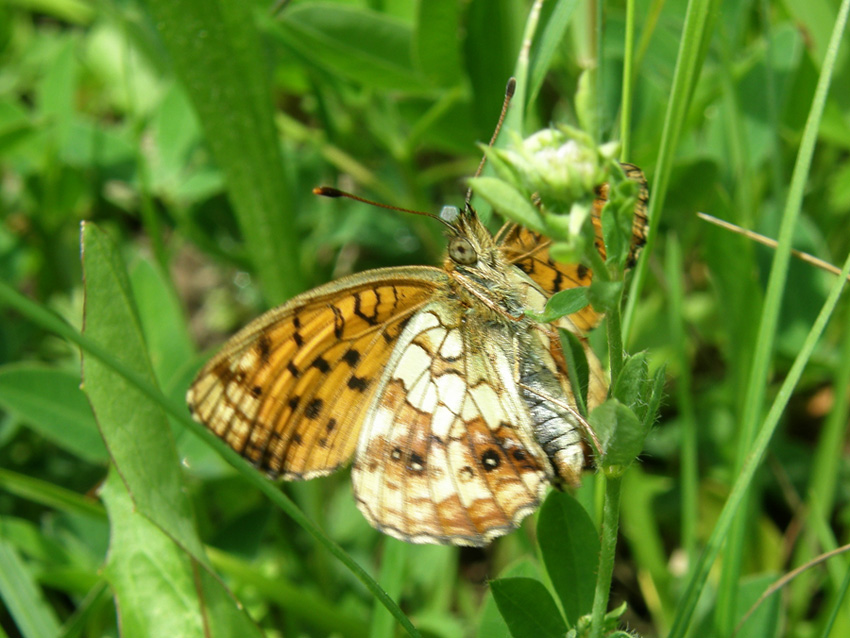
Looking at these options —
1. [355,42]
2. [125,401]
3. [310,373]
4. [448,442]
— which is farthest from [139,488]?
[355,42]

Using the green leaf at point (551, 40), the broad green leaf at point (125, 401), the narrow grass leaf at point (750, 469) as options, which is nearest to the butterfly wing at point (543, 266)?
the green leaf at point (551, 40)

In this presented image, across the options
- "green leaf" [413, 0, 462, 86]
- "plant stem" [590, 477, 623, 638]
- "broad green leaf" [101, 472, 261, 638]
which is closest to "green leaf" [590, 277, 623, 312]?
"plant stem" [590, 477, 623, 638]

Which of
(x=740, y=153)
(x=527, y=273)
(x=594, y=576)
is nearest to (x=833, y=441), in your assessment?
(x=740, y=153)

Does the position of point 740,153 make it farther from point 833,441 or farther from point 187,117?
point 187,117

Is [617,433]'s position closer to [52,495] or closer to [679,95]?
[679,95]

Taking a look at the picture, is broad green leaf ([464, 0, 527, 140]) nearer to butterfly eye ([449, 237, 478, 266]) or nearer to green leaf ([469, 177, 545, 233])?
butterfly eye ([449, 237, 478, 266])

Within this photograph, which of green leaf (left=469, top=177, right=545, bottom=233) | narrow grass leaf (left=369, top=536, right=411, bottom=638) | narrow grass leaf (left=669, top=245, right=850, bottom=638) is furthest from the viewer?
narrow grass leaf (left=369, top=536, right=411, bottom=638)

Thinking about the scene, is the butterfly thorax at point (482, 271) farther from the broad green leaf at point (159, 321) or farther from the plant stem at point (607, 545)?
the broad green leaf at point (159, 321)
